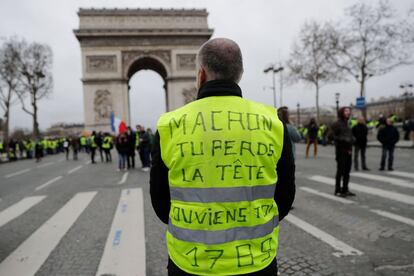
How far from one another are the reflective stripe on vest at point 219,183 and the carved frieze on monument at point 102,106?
36.3 m

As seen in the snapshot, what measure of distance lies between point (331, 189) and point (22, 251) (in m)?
6.04

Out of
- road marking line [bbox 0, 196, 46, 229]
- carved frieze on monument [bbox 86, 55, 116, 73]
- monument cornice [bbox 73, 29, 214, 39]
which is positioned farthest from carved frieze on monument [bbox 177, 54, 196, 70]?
road marking line [bbox 0, 196, 46, 229]

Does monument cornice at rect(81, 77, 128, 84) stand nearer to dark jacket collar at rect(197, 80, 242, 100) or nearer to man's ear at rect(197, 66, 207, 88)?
man's ear at rect(197, 66, 207, 88)

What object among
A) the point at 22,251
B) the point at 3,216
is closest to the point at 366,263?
the point at 22,251

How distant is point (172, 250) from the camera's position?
1.65 m

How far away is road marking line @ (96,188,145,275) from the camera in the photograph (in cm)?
371

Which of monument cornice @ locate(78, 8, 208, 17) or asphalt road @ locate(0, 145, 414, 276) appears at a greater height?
monument cornice @ locate(78, 8, 208, 17)

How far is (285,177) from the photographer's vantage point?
1755 mm

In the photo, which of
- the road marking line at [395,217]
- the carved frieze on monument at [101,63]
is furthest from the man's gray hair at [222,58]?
the carved frieze on monument at [101,63]

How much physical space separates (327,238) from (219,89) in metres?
3.45

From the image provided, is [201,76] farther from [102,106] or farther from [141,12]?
[141,12]

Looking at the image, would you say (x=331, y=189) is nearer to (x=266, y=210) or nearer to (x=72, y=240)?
(x=72, y=240)

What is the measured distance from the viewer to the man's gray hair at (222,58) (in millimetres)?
1670

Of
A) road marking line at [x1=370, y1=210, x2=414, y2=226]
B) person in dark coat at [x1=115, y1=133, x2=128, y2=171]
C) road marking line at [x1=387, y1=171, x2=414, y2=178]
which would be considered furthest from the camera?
person in dark coat at [x1=115, y1=133, x2=128, y2=171]
